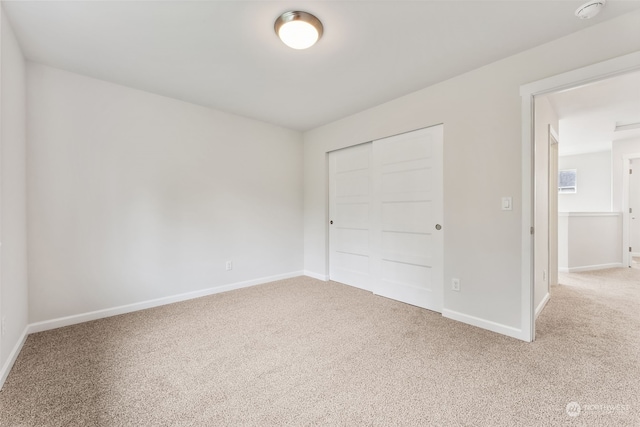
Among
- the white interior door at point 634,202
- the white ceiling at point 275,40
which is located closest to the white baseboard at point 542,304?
the white ceiling at point 275,40

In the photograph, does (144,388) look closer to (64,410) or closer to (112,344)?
(64,410)

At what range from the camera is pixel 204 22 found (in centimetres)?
190

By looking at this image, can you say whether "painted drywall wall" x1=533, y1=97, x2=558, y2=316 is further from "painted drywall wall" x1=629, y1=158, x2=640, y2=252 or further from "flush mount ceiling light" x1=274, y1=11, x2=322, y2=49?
"painted drywall wall" x1=629, y1=158, x2=640, y2=252

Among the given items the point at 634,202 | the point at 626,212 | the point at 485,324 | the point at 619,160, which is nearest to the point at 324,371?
the point at 485,324

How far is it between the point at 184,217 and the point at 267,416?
2516 millimetres

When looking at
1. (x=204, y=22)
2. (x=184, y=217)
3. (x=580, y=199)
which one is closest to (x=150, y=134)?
(x=184, y=217)

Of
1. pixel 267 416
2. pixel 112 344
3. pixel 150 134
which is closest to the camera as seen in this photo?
pixel 267 416

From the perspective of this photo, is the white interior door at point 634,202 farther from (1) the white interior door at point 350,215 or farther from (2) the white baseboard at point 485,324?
(1) the white interior door at point 350,215

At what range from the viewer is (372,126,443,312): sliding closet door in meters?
2.86

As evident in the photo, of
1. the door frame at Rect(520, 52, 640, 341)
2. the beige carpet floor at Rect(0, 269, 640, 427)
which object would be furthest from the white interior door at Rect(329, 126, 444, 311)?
the door frame at Rect(520, 52, 640, 341)

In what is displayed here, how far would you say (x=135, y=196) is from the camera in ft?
9.59

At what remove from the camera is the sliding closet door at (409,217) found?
2863 millimetres

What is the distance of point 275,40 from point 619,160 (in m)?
7.05

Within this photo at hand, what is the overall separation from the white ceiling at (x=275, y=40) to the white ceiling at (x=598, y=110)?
0.91m
